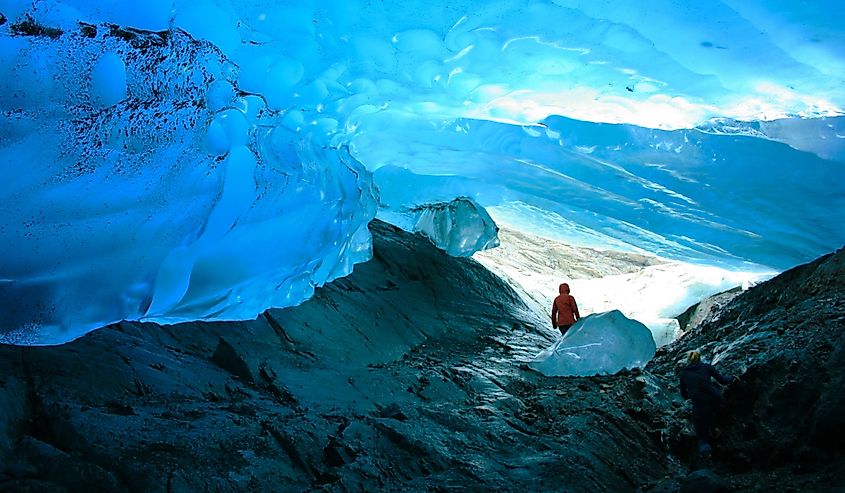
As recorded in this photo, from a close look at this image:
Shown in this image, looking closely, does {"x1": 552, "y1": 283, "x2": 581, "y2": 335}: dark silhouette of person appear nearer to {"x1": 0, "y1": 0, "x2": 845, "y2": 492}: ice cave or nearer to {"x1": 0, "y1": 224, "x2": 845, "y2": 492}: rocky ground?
{"x1": 0, "y1": 0, "x2": 845, "y2": 492}: ice cave

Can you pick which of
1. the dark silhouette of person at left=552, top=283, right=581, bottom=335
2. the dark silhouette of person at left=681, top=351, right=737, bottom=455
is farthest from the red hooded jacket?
the dark silhouette of person at left=681, top=351, right=737, bottom=455

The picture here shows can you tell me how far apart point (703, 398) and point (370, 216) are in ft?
12.6

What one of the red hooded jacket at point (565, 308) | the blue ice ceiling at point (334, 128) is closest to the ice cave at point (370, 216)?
the blue ice ceiling at point (334, 128)

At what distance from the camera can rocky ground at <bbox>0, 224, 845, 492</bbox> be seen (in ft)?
10.3

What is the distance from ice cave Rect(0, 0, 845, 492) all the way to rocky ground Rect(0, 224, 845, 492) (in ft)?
0.08

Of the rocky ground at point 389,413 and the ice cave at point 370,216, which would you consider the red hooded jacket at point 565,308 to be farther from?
the rocky ground at point 389,413

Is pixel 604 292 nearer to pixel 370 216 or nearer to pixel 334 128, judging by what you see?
pixel 370 216

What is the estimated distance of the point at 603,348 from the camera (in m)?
6.45

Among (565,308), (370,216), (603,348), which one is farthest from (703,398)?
(370,216)

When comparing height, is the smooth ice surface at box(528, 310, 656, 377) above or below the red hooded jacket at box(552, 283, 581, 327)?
below

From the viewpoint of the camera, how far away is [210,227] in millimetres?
4609

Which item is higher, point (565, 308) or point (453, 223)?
point (453, 223)

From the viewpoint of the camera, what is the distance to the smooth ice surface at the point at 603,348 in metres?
6.43

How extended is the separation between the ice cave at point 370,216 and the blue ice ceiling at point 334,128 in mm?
21
